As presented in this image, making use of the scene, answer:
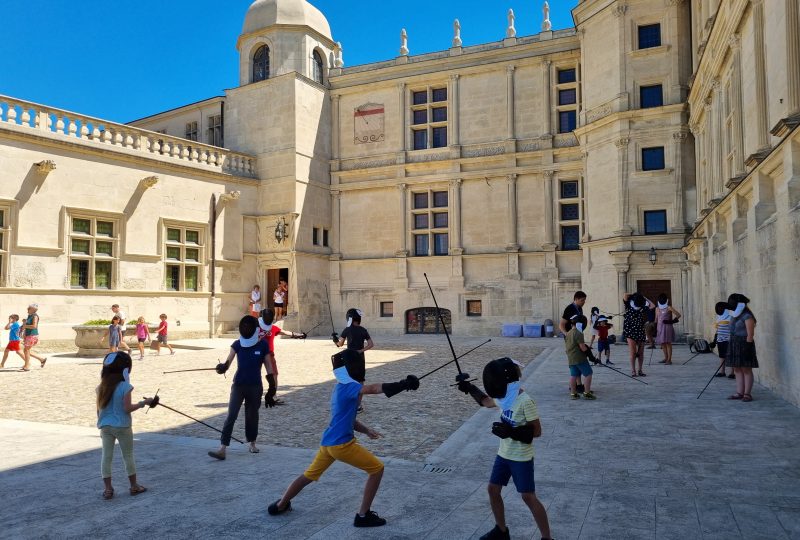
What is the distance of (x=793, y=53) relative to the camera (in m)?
8.70

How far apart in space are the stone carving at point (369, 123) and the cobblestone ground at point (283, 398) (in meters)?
13.6

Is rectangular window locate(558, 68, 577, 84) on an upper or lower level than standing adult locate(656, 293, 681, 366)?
upper

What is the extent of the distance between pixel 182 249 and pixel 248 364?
18.3 m

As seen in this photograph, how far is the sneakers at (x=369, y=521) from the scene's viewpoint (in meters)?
4.26

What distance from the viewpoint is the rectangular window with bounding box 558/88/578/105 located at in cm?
2559

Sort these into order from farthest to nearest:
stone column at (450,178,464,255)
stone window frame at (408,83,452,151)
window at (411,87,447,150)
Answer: window at (411,87,447,150), stone window frame at (408,83,452,151), stone column at (450,178,464,255)


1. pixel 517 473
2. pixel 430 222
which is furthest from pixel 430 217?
pixel 517 473

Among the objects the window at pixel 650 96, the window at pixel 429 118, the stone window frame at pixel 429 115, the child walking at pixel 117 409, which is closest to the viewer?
the child walking at pixel 117 409

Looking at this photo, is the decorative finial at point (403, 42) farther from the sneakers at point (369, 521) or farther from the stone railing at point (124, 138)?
the sneakers at point (369, 521)

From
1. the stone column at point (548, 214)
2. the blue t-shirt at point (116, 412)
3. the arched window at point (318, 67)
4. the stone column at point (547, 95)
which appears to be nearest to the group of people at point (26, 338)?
the blue t-shirt at point (116, 412)

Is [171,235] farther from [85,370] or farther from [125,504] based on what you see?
[125,504]

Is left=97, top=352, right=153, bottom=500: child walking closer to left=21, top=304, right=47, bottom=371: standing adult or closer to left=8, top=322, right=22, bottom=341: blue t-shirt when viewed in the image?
left=21, top=304, right=47, bottom=371: standing adult

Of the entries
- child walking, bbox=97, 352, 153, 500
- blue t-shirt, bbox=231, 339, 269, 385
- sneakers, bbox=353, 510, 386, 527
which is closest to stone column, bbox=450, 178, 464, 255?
blue t-shirt, bbox=231, 339, 269, 385

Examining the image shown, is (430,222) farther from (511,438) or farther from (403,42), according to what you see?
(511,438)
